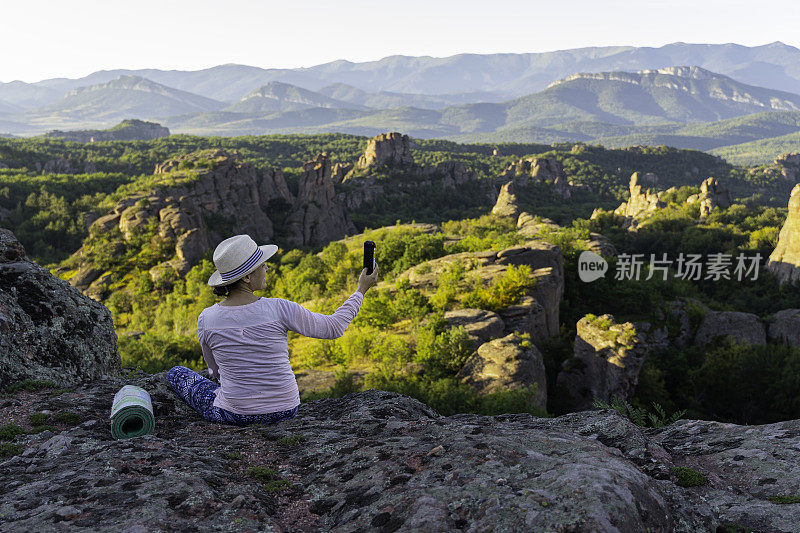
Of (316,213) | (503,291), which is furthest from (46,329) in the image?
(316,213)

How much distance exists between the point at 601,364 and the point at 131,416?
22.3 m

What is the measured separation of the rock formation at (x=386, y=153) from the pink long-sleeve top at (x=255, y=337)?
122575 millimetres

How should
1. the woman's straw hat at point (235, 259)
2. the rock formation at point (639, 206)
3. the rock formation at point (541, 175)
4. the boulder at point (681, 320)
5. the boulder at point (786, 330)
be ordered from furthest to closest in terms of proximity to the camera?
the rock formation at point (541, 175)
the rock formation at point (639, 206)
the boulder at point (786, 330)
the boulder at point (681, 320)
the woman's straw hat at point (235, 259)

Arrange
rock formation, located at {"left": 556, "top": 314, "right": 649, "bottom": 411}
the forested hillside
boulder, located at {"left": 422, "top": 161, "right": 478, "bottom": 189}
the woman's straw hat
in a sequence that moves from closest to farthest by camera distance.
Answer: the woman's straw hat → the forested hillside → rock formation, located at {"left": 556, "top": 314, "right": 649, "bottom": 411} → boulder, located at {"left": 422, "top": 161, "right": 478, "bottom": 189}

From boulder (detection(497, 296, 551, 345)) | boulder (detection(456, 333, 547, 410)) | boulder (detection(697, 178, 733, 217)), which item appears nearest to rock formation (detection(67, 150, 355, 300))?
boulder (detection(497, 296, 551, 345))

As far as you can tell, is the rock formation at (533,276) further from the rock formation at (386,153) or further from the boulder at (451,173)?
the rock formation at (386,153)

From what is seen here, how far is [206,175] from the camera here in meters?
67.1

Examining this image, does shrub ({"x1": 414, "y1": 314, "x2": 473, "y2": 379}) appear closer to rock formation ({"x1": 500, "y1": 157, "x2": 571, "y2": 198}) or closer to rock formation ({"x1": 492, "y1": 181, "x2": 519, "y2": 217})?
rock formation ({"x1": 492, "y1": 181, "x2": 519, "y2": 217})

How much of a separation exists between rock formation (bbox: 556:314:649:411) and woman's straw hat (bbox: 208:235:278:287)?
20870 mm

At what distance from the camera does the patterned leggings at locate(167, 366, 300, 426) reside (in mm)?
5324

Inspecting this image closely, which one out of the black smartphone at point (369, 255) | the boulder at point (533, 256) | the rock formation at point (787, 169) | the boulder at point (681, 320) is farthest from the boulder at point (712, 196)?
the rock formation at point (787, 169)

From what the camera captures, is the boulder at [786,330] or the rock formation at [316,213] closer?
the boulder at [786,330]

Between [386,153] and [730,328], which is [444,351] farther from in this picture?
[386,153]

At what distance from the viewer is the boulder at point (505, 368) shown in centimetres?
1694
